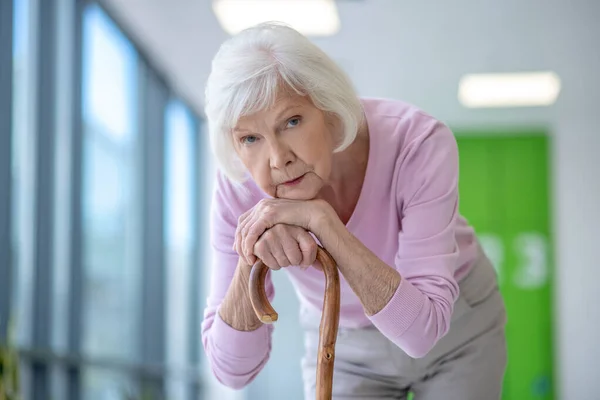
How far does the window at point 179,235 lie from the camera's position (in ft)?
21.4

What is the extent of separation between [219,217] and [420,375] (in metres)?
0.49

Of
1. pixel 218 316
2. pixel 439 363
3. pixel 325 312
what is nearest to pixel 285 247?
pixel 325 312

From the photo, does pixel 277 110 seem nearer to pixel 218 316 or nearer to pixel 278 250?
pixel 278 250

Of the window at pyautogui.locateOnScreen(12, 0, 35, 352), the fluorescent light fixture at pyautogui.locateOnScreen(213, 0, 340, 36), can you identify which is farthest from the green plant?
the fluorescent light fixture at pyautogui.locateOnScreen(213, 0, 340, 36)

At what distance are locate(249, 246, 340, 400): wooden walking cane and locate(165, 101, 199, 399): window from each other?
5110mm

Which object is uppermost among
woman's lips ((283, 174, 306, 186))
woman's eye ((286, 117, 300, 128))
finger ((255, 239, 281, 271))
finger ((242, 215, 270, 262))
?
woman's eye ((286, 117, 300, 128))

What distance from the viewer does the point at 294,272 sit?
1.56 meters

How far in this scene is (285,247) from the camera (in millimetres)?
1251

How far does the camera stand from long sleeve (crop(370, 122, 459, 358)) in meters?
1.28

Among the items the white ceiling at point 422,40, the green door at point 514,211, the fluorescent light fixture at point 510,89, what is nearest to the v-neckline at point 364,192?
the white ceiling at point 422,40

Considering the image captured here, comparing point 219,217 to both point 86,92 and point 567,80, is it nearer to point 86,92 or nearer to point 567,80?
point 86,92

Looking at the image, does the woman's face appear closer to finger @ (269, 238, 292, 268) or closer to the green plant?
finger @ (269, 238, 292, 268)

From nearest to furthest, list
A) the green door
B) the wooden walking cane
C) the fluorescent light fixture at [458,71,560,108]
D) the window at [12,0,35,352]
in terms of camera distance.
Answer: the wooden walking cane
the window at [12,0,35,352]
the fluorescent light fixture at [458,71,560,108]
the green door

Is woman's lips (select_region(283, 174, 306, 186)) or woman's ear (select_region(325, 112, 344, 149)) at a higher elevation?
woman's ear (select_region(325, 112, 344, 149))
